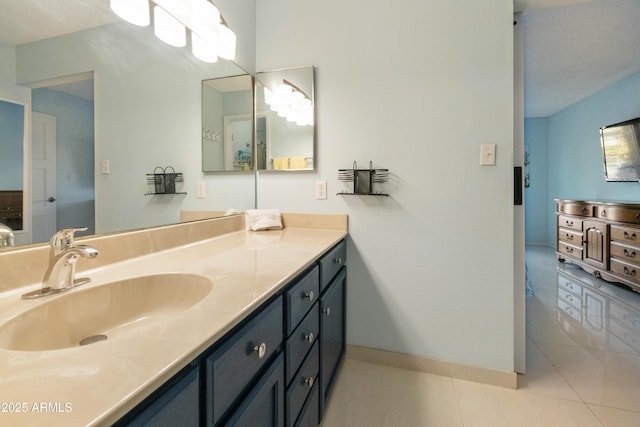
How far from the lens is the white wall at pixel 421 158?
5.09 ft

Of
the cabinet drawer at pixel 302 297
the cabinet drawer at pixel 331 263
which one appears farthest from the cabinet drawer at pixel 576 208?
the cabinet drawer at pixel 302 297

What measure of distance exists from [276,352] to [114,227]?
745mm

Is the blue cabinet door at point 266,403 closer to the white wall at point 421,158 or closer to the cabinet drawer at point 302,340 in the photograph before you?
the cabinet drawer at point 302,340

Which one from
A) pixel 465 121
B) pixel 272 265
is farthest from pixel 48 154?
pixel 465 121

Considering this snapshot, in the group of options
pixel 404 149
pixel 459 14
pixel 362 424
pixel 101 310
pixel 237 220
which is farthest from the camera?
pixel 237 220

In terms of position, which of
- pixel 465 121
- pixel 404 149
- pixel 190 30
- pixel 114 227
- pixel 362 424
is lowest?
pixel 362 424

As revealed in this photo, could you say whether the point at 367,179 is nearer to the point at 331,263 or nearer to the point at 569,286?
the point at 331,263

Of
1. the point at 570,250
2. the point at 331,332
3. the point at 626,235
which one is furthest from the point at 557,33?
the point at 331,332

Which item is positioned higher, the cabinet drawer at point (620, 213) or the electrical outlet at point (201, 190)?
the electrical outlet at point (201, 190)

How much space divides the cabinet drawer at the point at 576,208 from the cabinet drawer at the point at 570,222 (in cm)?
7

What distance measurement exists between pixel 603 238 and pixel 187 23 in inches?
179

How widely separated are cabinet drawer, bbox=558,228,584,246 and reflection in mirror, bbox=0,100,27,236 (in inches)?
201

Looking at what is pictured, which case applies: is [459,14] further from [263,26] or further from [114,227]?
[114,227]

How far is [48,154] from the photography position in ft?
2.73
